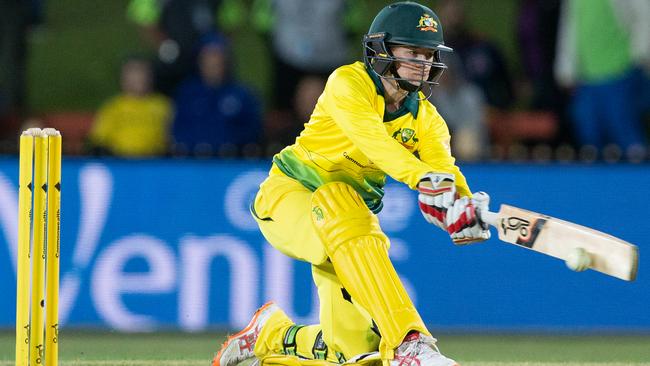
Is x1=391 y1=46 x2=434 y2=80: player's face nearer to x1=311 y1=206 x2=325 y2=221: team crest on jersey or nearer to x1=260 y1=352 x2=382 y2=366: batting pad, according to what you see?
x1=311 y1=206 x2=325 y2=221: team crest on jersey

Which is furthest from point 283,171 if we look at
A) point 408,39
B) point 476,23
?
point 476,23

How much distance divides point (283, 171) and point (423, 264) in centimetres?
271

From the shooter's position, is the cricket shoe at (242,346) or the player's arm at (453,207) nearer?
the player's arm at (453,207)

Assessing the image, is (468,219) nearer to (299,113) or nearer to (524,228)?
(524,228)

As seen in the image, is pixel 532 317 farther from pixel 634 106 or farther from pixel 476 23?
pixel 476 23

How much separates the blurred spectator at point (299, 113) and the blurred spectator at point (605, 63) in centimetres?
195

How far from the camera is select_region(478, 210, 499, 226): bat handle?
5273mm

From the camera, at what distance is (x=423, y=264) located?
28.6 ft

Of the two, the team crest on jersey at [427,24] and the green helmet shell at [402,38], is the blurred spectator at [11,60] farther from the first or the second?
the team crest on jersey at [427,24]

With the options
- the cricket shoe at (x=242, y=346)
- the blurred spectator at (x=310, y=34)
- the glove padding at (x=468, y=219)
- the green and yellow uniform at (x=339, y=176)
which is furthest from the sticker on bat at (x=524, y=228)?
the blurred spectator at (x=310, y=34)

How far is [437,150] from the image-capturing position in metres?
6.00

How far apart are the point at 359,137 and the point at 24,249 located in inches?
57.3

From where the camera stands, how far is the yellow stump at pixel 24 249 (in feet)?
17.8

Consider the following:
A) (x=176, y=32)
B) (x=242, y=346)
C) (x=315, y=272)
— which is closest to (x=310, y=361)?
(x=315, y=272)
